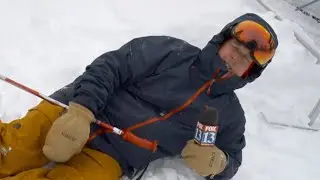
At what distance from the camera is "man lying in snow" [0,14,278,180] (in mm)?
2412

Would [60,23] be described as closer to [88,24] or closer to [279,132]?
[88,24]

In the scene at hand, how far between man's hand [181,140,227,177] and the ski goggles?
576 millimetres

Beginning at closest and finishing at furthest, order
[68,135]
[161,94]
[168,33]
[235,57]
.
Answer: [68,135]
[235,57]
[161,94]
[168,33]

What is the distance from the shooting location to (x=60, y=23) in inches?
162

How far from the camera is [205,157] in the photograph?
7.91 feet

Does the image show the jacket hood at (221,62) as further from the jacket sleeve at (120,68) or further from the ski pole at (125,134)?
the ski pole at (125,134)

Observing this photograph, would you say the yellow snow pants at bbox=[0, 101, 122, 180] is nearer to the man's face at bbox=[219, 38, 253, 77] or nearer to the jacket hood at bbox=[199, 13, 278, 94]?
the jacket hood at bbox=[199, 13, 278, 94]

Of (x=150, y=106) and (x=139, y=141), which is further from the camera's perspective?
(x=150, y=106)

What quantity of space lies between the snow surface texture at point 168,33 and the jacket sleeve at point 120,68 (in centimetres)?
64

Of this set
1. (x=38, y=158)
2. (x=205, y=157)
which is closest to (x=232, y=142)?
(x=205, y=157)

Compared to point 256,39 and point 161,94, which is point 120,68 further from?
point 256,39

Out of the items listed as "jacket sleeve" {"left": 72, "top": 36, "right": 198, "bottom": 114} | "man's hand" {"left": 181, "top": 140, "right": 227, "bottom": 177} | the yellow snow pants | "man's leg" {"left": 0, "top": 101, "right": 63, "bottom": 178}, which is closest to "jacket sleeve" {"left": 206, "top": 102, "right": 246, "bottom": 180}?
"man's hand" {"left": 181, "top": 140, "right": 227, "bottom": 177}

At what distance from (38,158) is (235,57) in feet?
4.12

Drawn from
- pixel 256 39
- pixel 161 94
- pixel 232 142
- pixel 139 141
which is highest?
pixel 256 39
